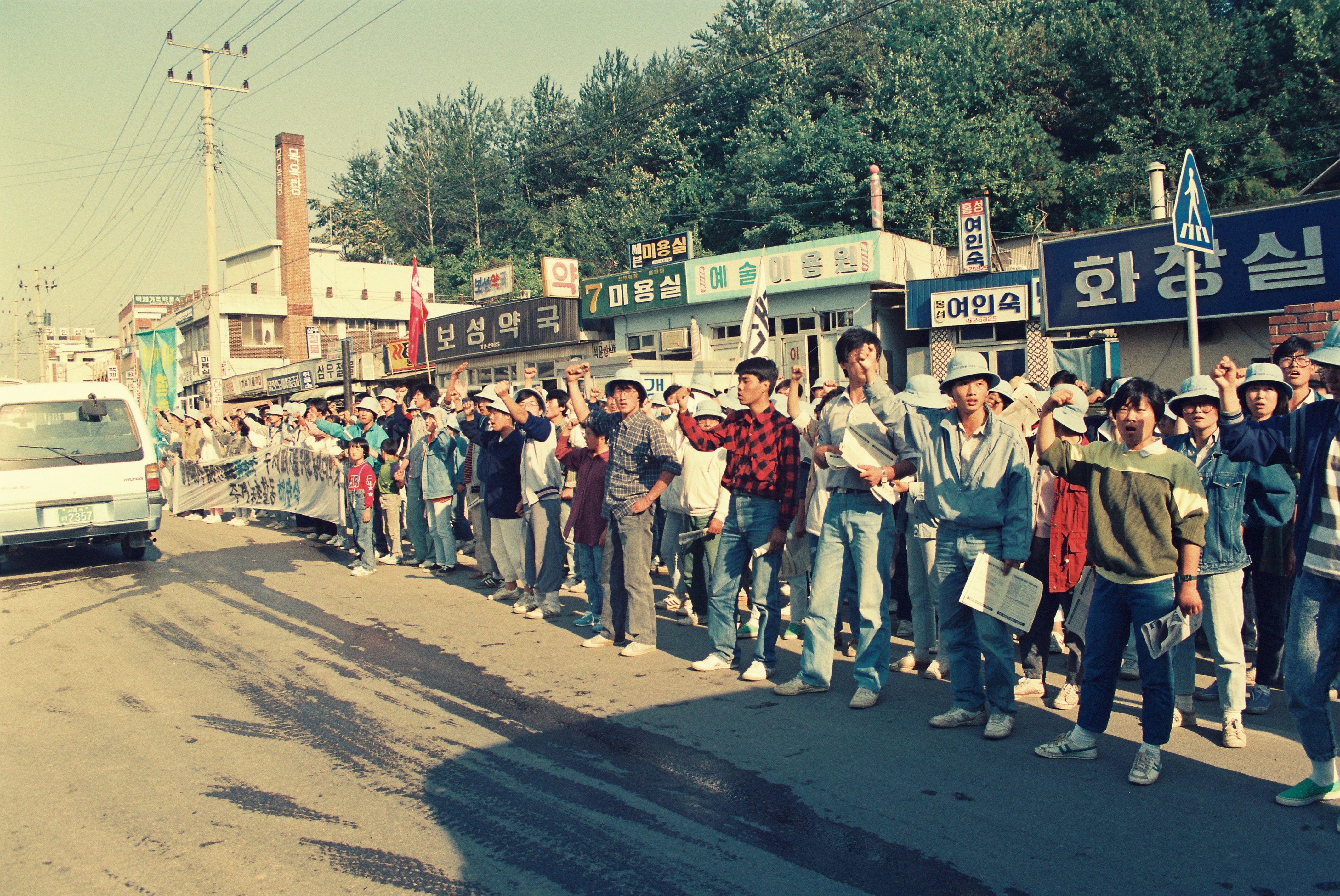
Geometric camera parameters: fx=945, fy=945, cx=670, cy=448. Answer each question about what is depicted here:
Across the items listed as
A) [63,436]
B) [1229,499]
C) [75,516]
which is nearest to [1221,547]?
[1229,499]

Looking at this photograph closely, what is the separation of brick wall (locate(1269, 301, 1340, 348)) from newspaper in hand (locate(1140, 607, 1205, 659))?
462 centimetres

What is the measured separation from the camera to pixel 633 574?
707 centimetres

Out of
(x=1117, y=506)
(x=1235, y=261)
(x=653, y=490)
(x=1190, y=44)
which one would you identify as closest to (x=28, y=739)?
(x=653, y=490)

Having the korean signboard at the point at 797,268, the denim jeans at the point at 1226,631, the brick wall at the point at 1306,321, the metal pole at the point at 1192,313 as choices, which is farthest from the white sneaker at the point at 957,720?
the korean signboard at the point at 797,268

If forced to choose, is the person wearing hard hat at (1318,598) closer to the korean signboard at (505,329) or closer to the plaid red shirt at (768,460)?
the plaid red shirt at (768,460)

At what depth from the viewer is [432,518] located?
10.8 metres

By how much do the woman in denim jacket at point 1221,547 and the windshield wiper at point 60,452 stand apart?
11531 millimetres

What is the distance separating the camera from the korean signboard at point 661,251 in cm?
2711

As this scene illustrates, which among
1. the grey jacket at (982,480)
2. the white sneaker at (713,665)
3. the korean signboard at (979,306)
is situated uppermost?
the korean signboard at (979,306)

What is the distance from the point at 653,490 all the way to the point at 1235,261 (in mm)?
11120

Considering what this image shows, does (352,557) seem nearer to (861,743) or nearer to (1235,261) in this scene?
(861,743)

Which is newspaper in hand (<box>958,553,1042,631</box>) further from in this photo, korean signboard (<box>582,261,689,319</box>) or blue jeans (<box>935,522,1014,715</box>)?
korean signboard (<box>582,261,689,319</box>)

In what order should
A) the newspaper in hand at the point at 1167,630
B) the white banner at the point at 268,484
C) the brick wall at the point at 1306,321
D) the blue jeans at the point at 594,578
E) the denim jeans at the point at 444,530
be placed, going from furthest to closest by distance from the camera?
the white banner at the point at 268,484 → the denim jeans at the point at 444,530 → the brick wall at the point at 1306,321 → the blue jeans at the point at 594,578 → the newspaper in hand at the point at 1167,630

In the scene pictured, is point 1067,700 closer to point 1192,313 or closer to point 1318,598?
point 1318,598
